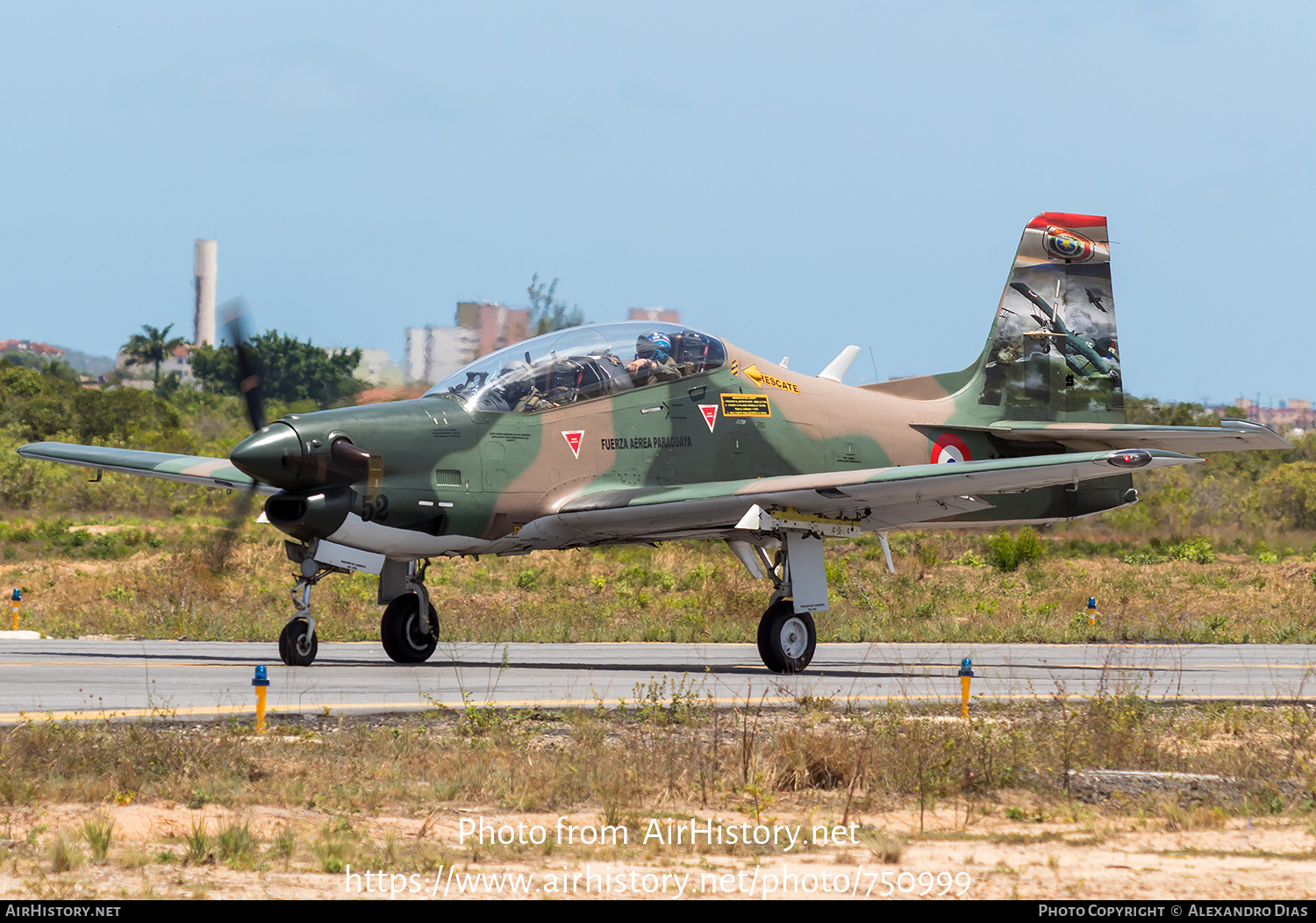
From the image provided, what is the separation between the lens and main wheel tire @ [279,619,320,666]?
51.3 ft

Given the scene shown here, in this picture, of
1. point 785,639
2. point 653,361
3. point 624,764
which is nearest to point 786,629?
point 785,639

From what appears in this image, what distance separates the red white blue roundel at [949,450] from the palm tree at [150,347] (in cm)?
11028

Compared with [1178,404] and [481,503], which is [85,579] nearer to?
[481,503]

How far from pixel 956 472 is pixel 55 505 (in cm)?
4430

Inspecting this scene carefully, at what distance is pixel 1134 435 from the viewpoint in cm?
2014

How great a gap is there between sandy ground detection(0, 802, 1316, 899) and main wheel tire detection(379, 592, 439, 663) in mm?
8575

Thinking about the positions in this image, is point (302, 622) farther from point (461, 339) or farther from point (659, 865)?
point (659, 865)

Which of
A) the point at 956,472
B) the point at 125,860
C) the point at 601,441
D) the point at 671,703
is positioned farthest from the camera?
the point at 601,441

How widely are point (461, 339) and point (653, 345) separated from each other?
3.37 metres

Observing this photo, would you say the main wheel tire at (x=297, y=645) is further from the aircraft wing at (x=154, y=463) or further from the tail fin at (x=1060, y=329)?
the tail fin at (x=1060, y=329)

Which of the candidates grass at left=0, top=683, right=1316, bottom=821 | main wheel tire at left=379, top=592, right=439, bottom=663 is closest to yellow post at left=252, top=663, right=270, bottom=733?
grass at left=0, top=683, right=1316, bottom=821

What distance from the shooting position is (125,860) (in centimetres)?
702

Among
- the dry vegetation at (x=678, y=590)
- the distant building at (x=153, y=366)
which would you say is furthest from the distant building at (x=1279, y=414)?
the distant building at (x=153, y=366)

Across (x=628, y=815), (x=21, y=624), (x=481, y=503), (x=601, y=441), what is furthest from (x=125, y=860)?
(x=21, y=624)
